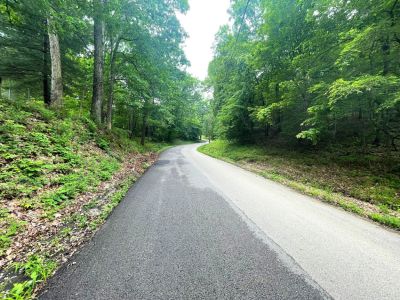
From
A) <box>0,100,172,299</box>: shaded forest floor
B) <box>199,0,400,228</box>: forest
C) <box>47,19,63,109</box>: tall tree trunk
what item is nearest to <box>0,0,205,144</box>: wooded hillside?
<box>47,19,63,109</box>: tall tree trunk

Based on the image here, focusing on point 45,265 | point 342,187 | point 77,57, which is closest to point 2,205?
point 45,265

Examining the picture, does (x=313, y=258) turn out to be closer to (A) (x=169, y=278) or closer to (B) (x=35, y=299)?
(A) (x=169, y=278)

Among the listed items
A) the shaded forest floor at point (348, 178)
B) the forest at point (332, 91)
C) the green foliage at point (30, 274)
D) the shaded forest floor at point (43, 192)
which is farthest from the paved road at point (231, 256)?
the forest at point (332, 91)

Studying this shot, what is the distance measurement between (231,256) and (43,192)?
4229 mm

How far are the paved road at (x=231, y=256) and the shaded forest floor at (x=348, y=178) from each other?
3.62 ft

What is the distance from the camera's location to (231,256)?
8.74 feet

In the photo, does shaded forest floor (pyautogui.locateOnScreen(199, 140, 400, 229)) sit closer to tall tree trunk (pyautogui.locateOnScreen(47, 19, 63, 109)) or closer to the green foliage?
the green foliage

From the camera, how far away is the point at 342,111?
834 centimetres

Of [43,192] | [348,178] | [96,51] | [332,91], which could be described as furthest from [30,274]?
[96,51]

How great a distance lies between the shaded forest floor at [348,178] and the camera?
16.9ft

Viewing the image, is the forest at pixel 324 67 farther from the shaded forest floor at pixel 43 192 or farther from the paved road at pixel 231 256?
the shaded forest floor at pixel 43 192

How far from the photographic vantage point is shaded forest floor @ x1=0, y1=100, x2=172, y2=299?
2.42 meters

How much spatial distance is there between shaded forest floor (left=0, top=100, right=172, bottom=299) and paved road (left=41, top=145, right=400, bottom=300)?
1.24 feet

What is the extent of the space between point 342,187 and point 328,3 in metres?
7.69
